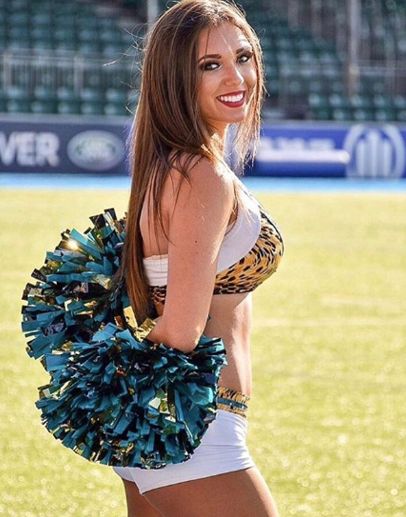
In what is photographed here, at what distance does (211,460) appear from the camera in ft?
7.85

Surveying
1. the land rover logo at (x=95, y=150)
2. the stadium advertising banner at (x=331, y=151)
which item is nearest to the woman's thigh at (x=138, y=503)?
the land rover logo at (x=95, y=150)

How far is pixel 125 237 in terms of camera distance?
251 cm

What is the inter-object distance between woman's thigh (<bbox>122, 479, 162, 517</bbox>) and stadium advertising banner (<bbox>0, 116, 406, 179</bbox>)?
58.1 ft

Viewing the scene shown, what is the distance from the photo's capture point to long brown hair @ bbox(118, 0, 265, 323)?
2402mm

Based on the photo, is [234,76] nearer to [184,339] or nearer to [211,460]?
[184,339]

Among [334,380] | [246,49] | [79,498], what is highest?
[246,49]

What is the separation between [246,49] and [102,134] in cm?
1838

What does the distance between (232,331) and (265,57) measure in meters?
23.2

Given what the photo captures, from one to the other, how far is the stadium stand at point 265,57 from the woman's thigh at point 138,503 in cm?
1716

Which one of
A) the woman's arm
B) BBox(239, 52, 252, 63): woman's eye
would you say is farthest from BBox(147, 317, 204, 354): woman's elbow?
BBox(239, 52, 252, 63): woman's eye

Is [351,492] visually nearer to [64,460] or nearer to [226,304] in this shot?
[64,460]

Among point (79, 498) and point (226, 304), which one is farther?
point (79, 498)

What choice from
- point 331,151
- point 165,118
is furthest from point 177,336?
point 331,151

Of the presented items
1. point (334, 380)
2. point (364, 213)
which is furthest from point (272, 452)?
point (364, 213)
